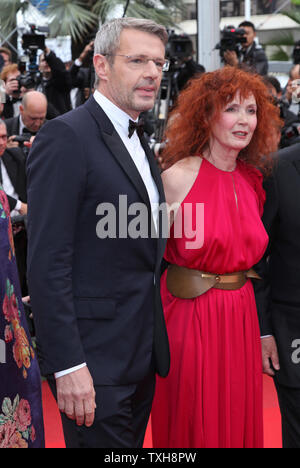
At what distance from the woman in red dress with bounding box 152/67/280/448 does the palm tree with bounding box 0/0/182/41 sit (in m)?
7.85

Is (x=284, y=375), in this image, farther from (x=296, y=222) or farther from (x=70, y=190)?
(x=70, y=190)

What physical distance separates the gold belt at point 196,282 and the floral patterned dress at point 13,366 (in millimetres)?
561

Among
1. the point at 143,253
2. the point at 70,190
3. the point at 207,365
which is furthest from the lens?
the point at 207,365

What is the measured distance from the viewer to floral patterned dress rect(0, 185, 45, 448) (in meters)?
1.64

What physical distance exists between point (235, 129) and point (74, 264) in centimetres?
75

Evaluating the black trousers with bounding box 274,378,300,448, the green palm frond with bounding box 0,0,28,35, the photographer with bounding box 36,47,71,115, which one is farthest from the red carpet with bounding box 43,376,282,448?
the green palm frond with bounding box 0,0,28,35

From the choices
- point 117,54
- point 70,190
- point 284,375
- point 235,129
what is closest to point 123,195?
point 70,190

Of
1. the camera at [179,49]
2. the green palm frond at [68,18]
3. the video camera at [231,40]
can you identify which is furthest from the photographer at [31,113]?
the green palm frond at [68,18]

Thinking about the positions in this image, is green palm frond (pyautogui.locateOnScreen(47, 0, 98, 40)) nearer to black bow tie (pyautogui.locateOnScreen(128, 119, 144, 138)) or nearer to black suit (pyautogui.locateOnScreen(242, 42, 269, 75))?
black suit (pyautogui.locateOnScreen(242, 42, 269, 75))

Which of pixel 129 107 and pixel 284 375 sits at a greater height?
pixel 129 107

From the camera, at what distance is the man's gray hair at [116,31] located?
176 centimetres

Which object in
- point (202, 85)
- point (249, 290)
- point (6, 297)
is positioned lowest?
point (249, 290)

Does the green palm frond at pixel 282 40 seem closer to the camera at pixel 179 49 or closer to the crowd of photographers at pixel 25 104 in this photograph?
the crowd of photographers at pixel 25 104

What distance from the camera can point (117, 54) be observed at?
176 cm
